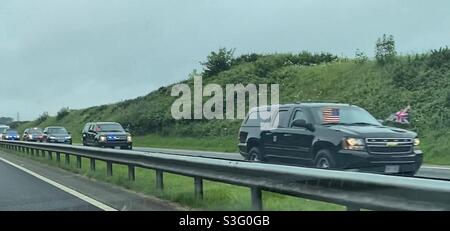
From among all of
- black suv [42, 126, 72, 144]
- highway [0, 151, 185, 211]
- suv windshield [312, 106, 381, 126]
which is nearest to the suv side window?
suv windshield [312, 106, 381, 126]

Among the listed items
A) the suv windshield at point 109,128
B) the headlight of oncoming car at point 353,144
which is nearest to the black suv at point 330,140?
the headlight of oncoming car at point 353,144

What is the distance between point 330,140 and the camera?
12852 millimetres

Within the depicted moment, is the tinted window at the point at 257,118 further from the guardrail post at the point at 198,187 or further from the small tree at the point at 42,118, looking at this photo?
the small tree at the point at 42,118

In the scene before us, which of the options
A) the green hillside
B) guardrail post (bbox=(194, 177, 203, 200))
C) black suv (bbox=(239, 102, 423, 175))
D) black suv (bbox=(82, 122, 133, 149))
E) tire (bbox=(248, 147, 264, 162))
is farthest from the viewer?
black suv (bbox=(82, 122, 133, 149))

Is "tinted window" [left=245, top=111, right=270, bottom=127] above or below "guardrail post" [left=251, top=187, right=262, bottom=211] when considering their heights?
above

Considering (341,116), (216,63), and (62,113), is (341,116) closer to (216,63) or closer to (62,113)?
(216,63)

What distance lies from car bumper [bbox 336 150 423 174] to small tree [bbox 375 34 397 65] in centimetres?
2796

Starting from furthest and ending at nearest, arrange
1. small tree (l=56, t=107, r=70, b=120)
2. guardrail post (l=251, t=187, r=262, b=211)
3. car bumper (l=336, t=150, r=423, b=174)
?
1. small tree (l=56, t=107, r=70, b=120)
2. car bumper (l=336, t=150, r=423, b=174)
3. guardrail post (l=251, t=187, r=262, b=211)

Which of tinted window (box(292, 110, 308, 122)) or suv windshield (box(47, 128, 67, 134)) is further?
suv windshield (box(47, 128, 67, 134))

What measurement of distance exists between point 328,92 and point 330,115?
27.6 metres

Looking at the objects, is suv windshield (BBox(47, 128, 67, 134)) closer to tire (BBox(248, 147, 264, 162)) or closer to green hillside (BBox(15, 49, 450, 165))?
green hillside (BBox(15, 49, 450, 165))

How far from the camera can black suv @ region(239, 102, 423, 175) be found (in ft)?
40.5
